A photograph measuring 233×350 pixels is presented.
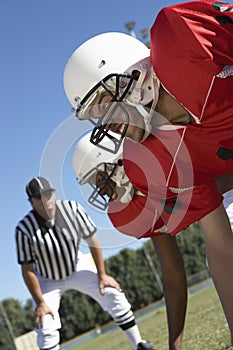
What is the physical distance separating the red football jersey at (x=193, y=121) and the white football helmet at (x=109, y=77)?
15 centimetres

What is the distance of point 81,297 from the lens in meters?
44.4

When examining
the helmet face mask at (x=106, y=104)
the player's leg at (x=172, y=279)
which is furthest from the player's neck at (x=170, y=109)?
the player's leg at (x=172, y=279)

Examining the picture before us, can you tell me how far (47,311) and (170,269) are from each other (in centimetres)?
195

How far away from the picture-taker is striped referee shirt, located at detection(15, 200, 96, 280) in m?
5.49

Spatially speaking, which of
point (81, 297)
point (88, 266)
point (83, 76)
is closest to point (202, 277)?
point (81, 297)

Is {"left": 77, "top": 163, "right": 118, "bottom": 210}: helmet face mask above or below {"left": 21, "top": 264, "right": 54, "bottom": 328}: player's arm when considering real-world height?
above

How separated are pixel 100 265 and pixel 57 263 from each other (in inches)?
14.8

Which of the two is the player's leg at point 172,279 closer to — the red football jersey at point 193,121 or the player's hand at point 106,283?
the red football jersey at point 193,121

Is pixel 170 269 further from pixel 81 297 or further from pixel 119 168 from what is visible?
pixel 81 297

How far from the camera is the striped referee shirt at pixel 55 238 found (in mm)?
5486

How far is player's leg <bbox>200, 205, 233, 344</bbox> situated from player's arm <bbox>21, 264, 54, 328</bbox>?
2.98 m

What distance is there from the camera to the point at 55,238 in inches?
229

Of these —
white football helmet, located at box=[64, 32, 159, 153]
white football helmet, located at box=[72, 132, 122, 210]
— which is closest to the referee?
white football helmet, located at box=[72, 132, 122, 210]

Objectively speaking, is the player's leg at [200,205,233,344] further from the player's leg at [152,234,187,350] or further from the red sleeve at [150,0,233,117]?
the player's leg at [152,234,187,350]
